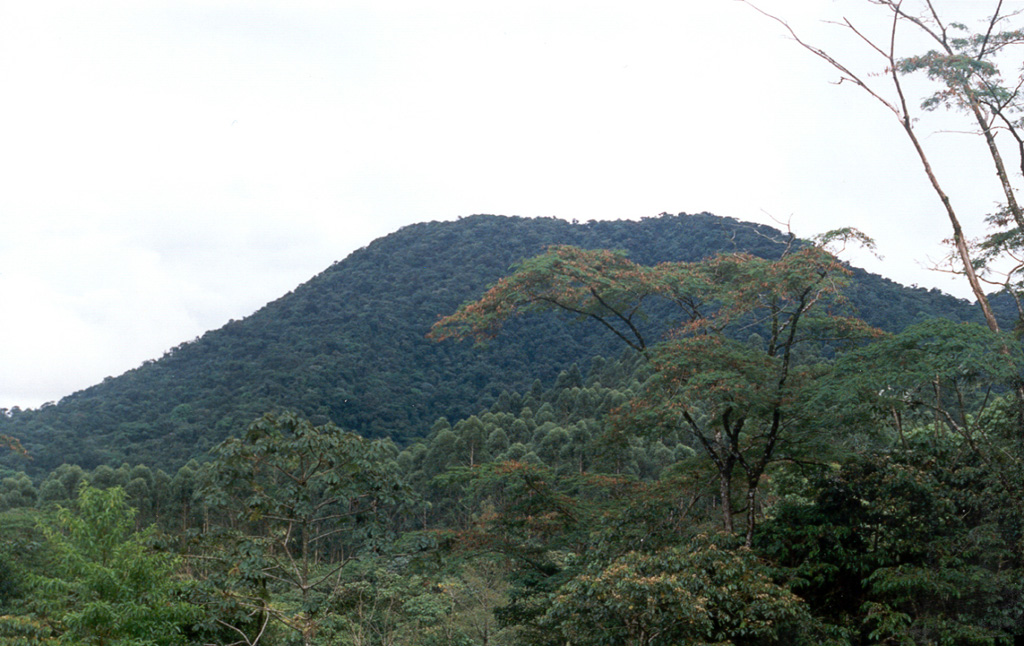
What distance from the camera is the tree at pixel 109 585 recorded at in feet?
22.9

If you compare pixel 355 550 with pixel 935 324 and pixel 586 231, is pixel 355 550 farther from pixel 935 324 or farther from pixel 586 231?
pixel 586 231

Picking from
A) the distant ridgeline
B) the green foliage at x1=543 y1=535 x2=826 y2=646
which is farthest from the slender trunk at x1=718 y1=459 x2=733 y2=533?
the distant ridgeline

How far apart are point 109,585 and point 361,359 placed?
44.7 metres

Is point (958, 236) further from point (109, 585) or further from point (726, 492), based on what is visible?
point (109, 585)

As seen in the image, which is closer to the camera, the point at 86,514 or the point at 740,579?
the point at 86,514

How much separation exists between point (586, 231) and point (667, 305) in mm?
37818

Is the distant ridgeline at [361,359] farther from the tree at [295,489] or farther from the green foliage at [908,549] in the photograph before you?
Result: the tree at [295,489]

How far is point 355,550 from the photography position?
8.62 meters

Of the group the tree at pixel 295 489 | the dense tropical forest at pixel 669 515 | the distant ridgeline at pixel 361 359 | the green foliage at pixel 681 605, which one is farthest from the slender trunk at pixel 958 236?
the distant ridgeline at pixel 361 359

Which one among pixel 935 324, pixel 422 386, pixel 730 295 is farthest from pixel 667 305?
pixel 935 324

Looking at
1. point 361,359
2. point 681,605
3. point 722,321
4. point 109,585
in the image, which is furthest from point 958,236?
point 361,359

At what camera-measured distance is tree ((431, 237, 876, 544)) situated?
9930 mm

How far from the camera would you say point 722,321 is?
11805 mm

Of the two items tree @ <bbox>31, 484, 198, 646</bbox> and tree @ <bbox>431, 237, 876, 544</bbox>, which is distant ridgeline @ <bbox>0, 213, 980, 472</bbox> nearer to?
Answer: tree @ <bbox>431, 237, 876, 544</bbox>
